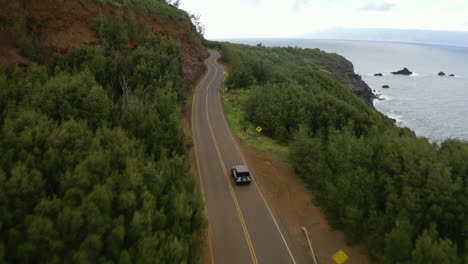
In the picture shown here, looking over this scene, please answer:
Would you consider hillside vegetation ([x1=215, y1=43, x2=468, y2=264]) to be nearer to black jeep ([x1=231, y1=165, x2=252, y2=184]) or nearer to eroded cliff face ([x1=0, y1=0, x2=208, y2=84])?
black jeep ([x1=231, y1=165, x2=252, y2=184])

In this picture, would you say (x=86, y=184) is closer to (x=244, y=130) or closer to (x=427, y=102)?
(x=244, y=130)

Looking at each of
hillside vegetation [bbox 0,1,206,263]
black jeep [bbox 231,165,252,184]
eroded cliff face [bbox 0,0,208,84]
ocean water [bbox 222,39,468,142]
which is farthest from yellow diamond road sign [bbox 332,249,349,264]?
ocean water [bbox 222,39,468,142]

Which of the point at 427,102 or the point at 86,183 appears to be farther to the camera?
the point at 427,102

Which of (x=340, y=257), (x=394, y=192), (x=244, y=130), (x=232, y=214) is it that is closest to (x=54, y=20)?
(x=244, y=130)

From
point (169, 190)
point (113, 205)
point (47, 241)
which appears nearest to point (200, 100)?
point (169, 190)

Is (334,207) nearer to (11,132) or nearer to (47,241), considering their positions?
(47,241)

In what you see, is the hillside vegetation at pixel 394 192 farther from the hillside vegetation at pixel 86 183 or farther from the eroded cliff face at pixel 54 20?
the eroded cliff face at pixel 54 20

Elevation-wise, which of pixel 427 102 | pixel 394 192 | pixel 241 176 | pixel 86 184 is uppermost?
pixel 86 184
